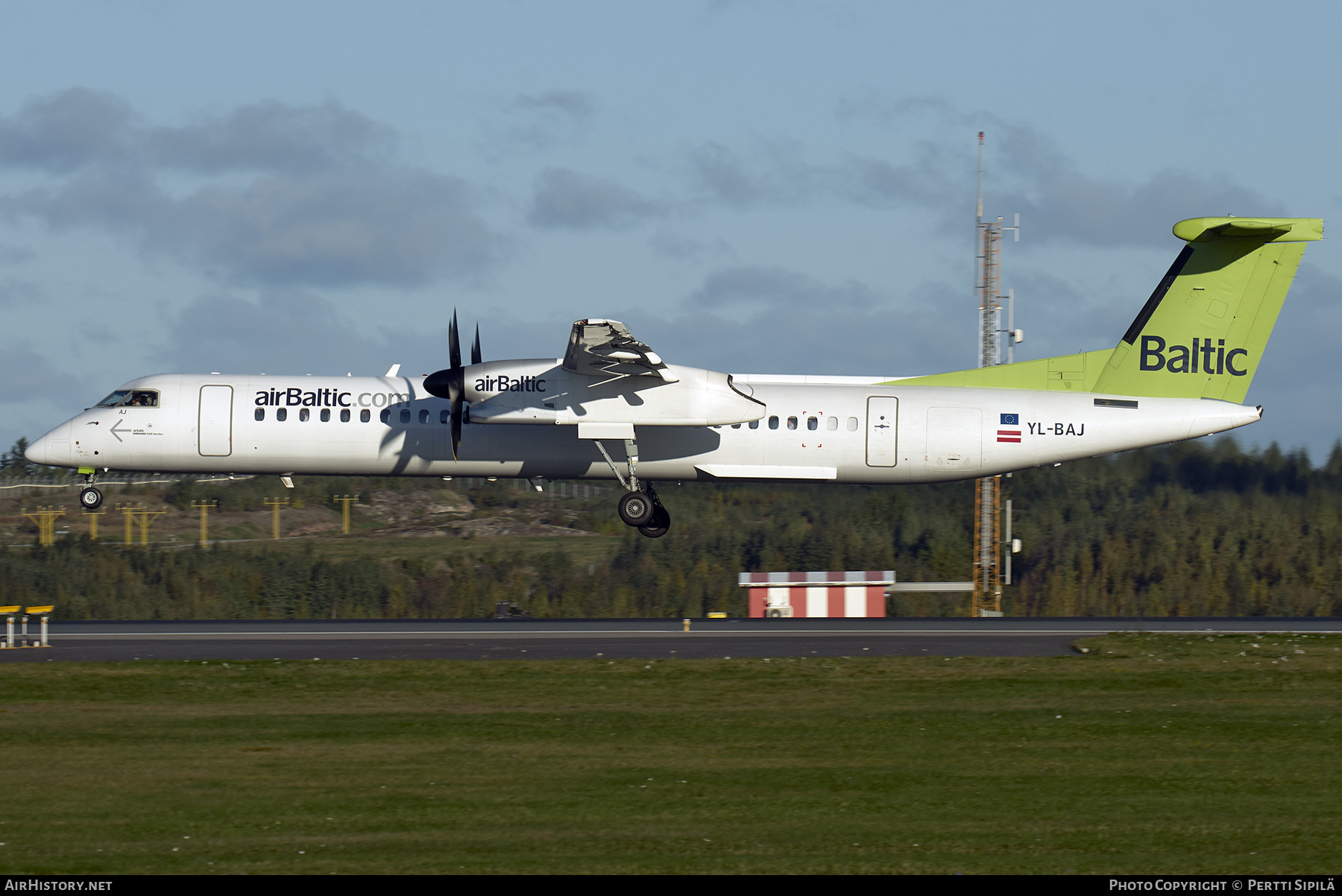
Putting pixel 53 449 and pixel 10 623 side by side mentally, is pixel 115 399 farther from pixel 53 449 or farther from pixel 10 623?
pixel 10 623

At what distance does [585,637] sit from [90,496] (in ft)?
38.1

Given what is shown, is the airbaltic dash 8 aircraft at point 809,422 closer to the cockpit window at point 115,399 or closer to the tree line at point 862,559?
the cockpit window at point 115,399

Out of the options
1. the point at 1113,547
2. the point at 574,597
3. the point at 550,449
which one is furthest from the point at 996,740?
the point at 574,597

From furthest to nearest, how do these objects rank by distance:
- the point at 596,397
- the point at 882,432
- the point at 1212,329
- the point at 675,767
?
the point at 1212,329 < the point at 882,432 < the point at 596,397 < the point at 675,767

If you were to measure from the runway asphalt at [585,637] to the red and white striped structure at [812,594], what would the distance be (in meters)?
5.91

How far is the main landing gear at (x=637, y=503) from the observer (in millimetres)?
26984

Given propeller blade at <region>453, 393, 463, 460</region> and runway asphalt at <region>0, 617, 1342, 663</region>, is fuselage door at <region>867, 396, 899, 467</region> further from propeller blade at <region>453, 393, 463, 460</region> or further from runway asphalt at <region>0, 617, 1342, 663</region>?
propeller blade at <region>453, 393, 463, 460</region>

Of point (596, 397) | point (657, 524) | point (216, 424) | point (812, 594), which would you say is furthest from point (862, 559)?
point (216, 424)

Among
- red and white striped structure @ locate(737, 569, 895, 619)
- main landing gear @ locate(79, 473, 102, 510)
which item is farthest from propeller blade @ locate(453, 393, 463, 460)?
red and white striped structure @ locate(737, 569, 895, 619)

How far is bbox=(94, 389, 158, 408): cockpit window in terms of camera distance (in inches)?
1086

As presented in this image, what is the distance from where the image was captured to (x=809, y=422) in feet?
89.3

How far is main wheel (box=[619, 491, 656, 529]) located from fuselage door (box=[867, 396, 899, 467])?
466cm

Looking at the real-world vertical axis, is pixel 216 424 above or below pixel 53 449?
above
